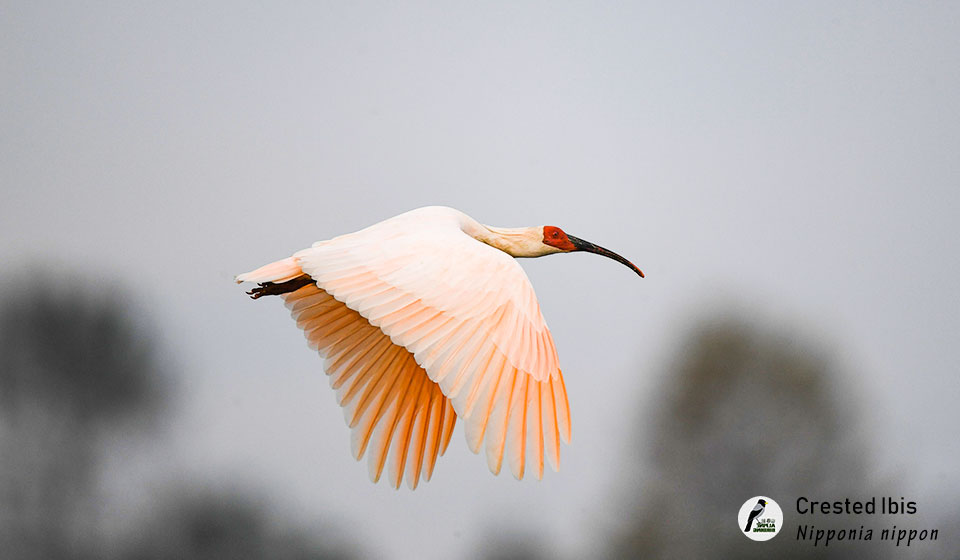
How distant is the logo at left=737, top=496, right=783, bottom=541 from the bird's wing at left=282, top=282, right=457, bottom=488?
3.73 m

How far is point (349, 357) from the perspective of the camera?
2.97m

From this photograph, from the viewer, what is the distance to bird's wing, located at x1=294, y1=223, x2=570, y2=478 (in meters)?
2.21

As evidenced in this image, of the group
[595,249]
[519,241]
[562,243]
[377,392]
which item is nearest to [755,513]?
[595,249]

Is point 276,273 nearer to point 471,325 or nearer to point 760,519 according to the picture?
point 471,325

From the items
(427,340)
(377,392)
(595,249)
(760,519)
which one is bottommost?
(760,519)

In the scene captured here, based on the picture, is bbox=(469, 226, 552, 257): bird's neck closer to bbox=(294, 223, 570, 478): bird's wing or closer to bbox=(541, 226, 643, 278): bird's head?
bbox=(541, 226, 643, 278): bird's head

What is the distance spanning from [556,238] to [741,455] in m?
3.32

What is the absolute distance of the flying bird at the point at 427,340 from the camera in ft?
7.32

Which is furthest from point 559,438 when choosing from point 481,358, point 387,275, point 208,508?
point 208,508

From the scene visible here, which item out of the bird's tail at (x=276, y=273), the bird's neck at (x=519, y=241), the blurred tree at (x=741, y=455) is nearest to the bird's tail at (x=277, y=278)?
the bird's tail at (x=276, y=273)

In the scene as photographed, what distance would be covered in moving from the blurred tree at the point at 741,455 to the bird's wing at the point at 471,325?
403 cm

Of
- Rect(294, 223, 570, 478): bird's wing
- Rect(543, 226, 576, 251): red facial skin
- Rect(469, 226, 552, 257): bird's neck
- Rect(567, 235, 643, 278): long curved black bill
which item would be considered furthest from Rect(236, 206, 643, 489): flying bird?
Rect(567, 235, 643, 278): long curved black bill

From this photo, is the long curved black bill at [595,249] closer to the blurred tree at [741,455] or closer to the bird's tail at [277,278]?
the bird's tail at [277,278]

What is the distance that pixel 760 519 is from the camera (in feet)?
19.1
